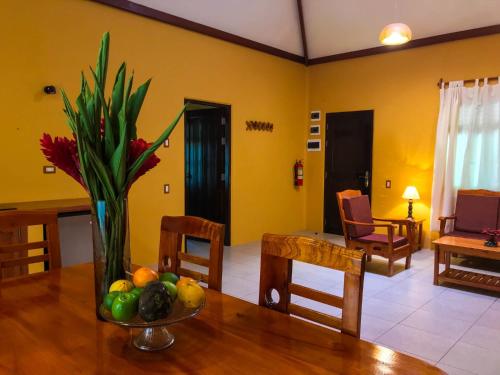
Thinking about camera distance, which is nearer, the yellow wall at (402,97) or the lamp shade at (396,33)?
the lamp shade at (396,33)

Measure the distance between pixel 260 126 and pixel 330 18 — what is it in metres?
1.97

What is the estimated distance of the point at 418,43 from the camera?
233 inches

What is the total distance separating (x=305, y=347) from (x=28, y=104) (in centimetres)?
384

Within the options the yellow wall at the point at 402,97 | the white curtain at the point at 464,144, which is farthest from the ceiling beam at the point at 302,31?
the white curtain at the point at 464,144

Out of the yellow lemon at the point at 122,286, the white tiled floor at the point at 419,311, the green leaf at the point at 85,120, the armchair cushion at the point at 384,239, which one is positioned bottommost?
Answer: the white tiled floor at the point at 419,311

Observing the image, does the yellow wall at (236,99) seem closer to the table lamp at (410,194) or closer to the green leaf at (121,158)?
the table lamp at (410,194)

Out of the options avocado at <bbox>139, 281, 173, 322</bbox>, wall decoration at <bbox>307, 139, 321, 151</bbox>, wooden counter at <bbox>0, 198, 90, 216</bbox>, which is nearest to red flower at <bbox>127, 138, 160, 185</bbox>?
avocado at <bbox>139, 281, 173, 322</bbox>

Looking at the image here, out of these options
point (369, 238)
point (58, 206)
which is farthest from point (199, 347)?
point (369, 238)

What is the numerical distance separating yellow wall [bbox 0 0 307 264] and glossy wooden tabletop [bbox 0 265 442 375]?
9.70ft

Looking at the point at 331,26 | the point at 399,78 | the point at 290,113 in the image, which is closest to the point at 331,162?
the point at 290,113

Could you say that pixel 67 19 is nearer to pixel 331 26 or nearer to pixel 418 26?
pixel 331 26

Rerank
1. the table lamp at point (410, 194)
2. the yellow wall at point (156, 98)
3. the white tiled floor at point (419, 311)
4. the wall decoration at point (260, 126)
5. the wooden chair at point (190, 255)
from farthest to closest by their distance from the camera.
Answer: the wall decoration at point (260, 126), the table lamp at point (410, 194), the yellow wall at point (156, 98), the white tiled floor at point (419, 311), the wooden chair at point (190, 255)

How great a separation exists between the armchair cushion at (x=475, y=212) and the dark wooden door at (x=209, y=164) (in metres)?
3.16

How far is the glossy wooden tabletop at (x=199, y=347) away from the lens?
1.05 m
